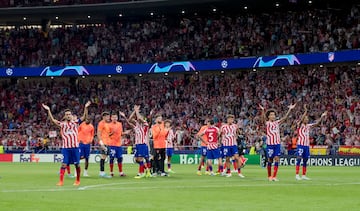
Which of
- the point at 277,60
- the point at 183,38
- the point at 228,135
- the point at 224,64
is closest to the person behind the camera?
the point at 228,135

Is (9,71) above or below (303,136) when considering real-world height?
above

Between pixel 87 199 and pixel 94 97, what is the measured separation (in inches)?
1965

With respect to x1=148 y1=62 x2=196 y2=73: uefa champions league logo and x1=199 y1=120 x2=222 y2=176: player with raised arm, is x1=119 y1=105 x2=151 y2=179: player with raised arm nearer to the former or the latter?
x1=199 y1=120 x2=222 y2=176: player with raised arm

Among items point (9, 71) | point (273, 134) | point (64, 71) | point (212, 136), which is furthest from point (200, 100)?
point (273, 134)

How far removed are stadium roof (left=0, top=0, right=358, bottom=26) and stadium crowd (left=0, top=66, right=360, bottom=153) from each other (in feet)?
18.0

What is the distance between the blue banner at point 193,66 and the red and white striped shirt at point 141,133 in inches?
1001

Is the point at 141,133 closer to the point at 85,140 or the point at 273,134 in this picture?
the point at 85,140

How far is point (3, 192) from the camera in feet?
75.3

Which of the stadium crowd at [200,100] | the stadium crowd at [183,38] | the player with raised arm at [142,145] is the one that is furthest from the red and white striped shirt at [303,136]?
the stadium crowd at [183,38]

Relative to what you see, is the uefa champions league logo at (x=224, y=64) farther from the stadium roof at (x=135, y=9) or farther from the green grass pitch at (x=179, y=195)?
the green grass pitch at (x=179, y=195)

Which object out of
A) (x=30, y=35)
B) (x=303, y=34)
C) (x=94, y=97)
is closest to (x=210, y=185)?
(x=303, y=34)

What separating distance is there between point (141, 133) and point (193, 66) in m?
31.4

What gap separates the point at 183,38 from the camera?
68.7 m

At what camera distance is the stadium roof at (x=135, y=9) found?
62031mm
